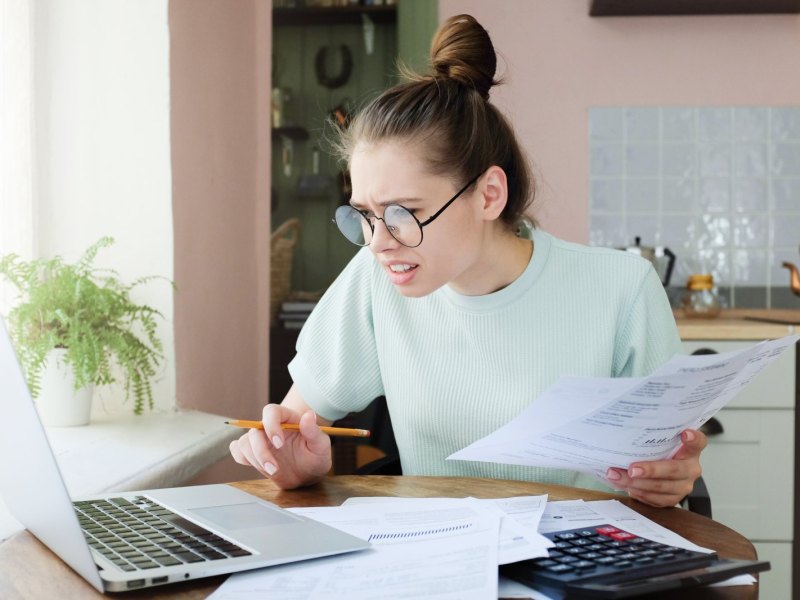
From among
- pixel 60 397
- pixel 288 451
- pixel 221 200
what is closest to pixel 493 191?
pixel 288 451

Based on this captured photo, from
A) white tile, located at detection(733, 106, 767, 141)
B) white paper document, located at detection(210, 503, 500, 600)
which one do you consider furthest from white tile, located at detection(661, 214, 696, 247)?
white paper document, located at detection(210, 503, 500, 600)

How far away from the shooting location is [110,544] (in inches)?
33.9

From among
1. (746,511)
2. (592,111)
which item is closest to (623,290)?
Result: (746,511)

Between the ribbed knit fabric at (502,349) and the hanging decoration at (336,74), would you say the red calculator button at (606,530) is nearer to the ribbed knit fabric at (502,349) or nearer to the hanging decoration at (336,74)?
the ribbed knit fabric at (502,349)

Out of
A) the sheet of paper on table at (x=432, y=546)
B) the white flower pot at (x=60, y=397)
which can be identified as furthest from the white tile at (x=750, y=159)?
the sheet of paper on table at (x=432, y=546)

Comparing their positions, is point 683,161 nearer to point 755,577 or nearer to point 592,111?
point 592,111

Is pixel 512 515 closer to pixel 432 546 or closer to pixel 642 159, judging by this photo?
pixel 432 546

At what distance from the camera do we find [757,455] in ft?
9.39

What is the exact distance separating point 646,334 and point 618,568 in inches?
28.3

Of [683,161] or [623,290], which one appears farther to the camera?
[683,161]

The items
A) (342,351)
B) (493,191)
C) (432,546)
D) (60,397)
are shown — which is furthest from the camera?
(60,397)

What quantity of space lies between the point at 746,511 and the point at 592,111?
154 centimetres

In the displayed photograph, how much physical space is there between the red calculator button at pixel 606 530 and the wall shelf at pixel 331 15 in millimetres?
4121

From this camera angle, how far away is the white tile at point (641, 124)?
11.4ft
